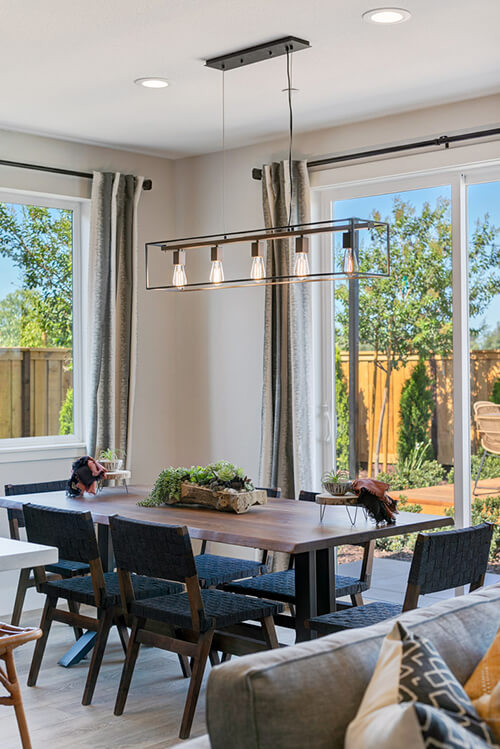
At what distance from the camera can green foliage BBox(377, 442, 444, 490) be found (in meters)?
4.85

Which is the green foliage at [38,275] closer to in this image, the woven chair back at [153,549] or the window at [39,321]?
the window at [39,321]

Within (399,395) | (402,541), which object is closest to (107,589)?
(402,541)

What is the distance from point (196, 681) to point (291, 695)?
1900 millimetres

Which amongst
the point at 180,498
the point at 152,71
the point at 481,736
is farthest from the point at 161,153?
the point at 481,736

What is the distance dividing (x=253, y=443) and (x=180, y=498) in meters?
1.63

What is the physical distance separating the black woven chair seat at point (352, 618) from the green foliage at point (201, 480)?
78 centimetres

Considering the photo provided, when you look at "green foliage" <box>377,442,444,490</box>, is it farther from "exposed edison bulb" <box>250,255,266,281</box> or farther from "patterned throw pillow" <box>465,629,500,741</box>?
"patterned throw pillow" <box>465,629,500,741</box>

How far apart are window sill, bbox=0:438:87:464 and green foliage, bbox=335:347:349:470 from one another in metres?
1.55

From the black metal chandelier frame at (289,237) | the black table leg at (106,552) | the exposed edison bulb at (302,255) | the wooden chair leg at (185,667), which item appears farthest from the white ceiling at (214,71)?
the wooden chair leg at (185,667)

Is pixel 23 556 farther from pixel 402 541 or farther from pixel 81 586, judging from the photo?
A: pixel 402 541

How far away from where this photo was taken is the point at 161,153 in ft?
19.1

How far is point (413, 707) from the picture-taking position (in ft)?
4.43

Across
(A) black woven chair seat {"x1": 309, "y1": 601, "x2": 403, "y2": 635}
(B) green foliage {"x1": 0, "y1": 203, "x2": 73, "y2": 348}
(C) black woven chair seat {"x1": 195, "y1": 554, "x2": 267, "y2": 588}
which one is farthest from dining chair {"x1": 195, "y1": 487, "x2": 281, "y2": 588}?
(B) green foliage {"x1": 0, "y1": 203, "x2": 73, "y2": 348}

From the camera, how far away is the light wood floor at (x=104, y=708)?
332 centimetres
